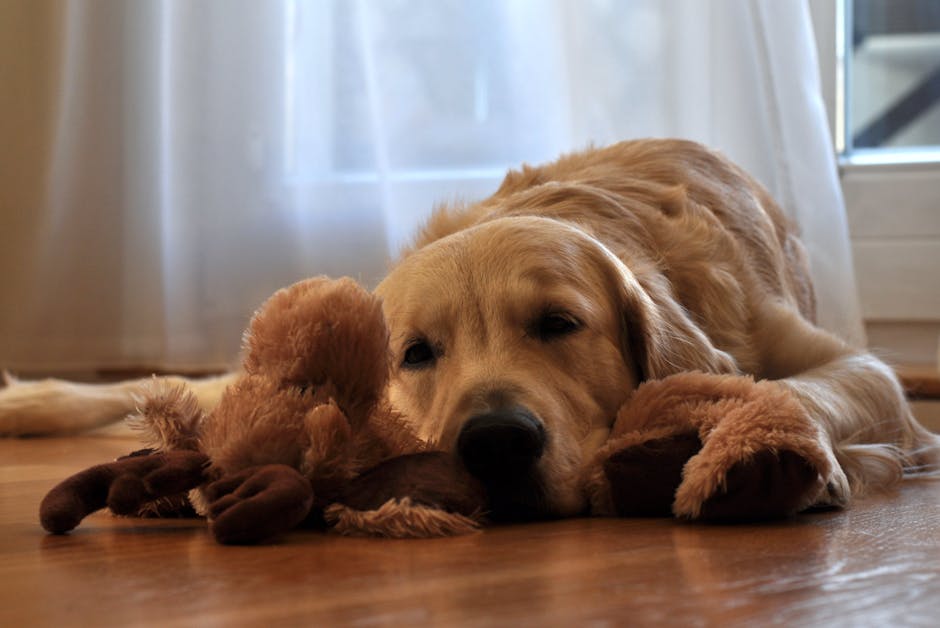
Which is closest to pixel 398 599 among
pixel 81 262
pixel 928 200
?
pixel 81 262

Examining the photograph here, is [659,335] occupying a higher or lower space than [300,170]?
lower

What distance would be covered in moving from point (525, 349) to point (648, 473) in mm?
267

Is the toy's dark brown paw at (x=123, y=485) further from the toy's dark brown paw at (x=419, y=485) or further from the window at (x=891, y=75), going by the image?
the window at (x=891, y=75)

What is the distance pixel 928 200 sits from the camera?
349cm

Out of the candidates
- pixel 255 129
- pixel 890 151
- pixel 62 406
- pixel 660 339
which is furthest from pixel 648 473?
pixel 890 151

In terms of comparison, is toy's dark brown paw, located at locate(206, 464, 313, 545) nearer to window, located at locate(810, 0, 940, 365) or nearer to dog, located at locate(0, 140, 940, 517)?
dog, located at locate(0, 140, 940, 517)

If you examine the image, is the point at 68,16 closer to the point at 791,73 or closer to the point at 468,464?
the point at 791,73

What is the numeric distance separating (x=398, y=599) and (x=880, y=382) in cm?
119

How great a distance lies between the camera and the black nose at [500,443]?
128 centimetres

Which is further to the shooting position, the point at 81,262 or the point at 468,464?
the point at 81,262

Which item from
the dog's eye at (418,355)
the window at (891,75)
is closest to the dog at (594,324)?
the dog's eye at (418,355)

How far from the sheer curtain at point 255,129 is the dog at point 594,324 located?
1045mm

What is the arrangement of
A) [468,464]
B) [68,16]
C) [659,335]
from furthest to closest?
[68,16], [659,335], [468,464]

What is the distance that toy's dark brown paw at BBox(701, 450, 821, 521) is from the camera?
121cm
